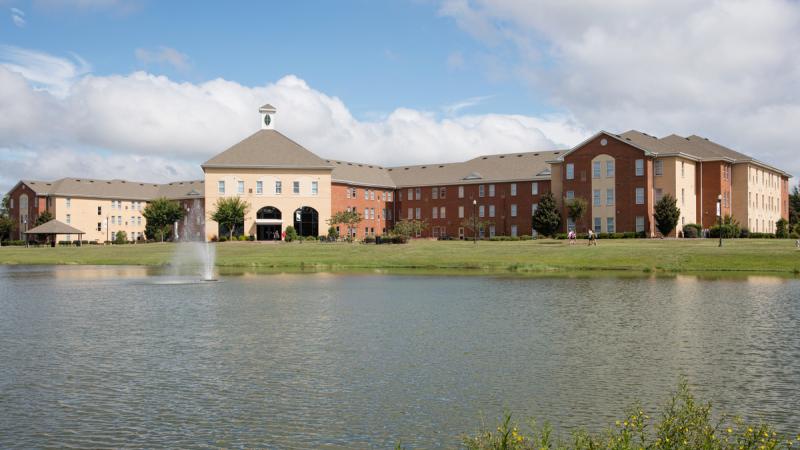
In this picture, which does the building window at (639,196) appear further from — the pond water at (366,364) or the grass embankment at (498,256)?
the pond water at (366,364)

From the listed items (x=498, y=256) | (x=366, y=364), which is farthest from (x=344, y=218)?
(x=366, y=364)

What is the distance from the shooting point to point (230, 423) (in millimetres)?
12984

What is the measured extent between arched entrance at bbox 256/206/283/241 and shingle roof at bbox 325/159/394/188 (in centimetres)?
1068

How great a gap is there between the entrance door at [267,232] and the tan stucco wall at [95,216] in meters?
40.1

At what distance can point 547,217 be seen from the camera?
8869 centimetres

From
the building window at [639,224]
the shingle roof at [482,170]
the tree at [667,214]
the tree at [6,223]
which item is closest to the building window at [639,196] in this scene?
the building window at [639,224]

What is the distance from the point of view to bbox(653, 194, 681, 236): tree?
261 ft

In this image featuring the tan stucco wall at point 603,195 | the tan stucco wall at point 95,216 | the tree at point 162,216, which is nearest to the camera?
the tan stucco wall at point 603,195

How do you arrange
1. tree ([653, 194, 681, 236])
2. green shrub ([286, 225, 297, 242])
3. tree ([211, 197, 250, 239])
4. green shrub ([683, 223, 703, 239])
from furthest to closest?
tree ([211, 197, 250, 239]) < green shrub ([286, 225, 297, 242]) < tree ([653, 194, 681, 236]) < green shrub ([683, 223, 703, 239])

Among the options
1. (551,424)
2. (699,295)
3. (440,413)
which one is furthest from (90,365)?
(699,295)

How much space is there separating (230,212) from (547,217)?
38.6m

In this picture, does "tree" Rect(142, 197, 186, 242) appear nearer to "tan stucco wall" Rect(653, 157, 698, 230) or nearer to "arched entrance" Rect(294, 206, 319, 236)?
"arched entrance" Rect(294, 206, 319, 236)

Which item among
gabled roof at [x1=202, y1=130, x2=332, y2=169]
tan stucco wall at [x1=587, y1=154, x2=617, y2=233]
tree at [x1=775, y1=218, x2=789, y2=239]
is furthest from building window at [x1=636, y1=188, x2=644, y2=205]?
gabled roof at [x1=202, y1=130, x2=332, y2=169]

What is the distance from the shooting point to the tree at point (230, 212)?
9500 cm
